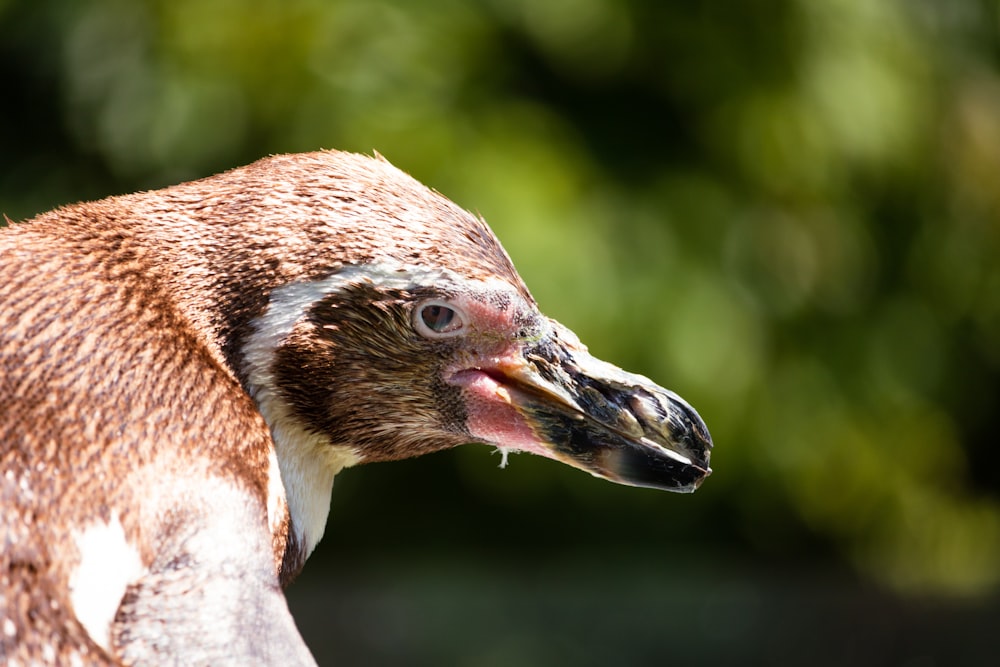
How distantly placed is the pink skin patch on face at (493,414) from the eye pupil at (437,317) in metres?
0.06

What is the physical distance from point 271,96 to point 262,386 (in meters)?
2.81

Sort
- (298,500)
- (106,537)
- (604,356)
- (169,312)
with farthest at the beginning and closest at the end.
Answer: (604,356), (298,500), (169,312), (106,537)

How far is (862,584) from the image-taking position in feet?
14.7

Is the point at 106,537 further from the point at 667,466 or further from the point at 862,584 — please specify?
the point at 862,584

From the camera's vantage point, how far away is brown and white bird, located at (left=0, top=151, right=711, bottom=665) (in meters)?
1.03

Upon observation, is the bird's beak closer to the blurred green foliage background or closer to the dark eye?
the dark eye

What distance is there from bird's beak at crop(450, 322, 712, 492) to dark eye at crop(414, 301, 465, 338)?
67mm

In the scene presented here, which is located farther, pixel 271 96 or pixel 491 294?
pixel 271 96

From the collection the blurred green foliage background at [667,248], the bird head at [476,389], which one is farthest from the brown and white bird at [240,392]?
the blurred green foliage background at [667,248]

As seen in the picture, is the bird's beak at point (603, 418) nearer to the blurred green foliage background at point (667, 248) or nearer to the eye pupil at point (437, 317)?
the eye pupil at point (437, 317)

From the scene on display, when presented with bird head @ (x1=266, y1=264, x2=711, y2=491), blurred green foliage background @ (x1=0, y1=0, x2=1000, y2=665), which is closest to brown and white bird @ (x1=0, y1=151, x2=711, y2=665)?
bird head @ (x1=266, y1=264, x2=711, y2=491)

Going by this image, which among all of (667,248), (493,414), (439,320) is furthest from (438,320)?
(667,248)

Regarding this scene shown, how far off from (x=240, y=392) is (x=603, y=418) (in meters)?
0.34

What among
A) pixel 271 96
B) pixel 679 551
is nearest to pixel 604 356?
pixel 679 551
